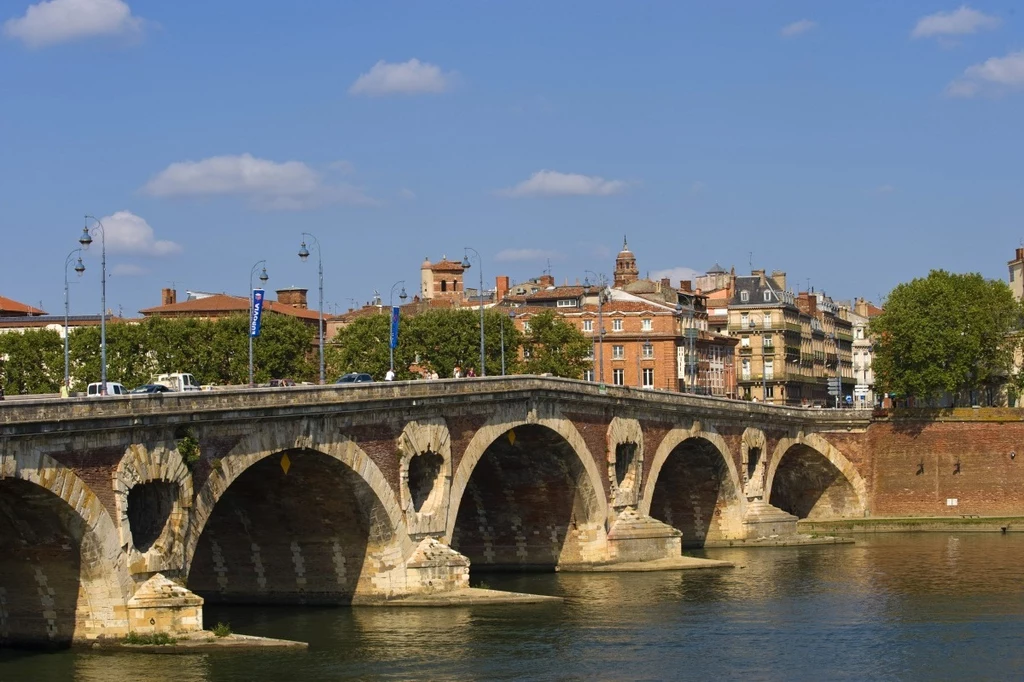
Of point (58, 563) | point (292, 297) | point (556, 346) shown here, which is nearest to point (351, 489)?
point (58, 563)

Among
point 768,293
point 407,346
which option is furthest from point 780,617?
point 768,293

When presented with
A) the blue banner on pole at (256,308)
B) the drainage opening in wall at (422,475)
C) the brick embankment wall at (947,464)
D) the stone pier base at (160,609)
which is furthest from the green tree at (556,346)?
the stone pier base at (160,609)

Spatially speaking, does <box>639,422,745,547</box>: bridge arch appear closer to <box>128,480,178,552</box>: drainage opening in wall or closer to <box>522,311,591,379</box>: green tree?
<box>522,311,591,379</box>: green tree

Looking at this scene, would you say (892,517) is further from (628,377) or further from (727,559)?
(628,377)

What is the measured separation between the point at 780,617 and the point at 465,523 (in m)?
23.4

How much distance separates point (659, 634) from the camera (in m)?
64.1

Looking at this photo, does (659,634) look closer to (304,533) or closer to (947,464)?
(304,533)

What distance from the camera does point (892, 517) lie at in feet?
372

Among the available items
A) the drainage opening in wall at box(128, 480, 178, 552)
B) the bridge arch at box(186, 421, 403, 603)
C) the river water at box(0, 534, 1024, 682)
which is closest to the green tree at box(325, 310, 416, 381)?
the river water at box(0, 534, 1024, 682)

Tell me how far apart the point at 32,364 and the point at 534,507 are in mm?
41433

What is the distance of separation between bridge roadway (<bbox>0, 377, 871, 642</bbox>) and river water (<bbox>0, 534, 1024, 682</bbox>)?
192 centimetres

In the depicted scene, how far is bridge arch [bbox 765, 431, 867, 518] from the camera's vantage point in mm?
115812

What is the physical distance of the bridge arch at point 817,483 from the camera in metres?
116

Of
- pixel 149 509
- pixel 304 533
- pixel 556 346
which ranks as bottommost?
pixel 304 533
